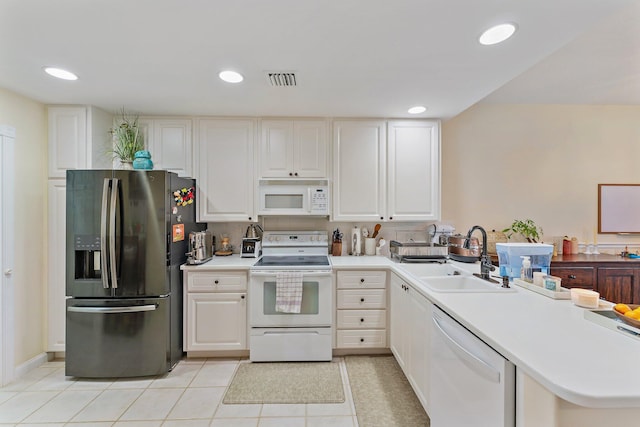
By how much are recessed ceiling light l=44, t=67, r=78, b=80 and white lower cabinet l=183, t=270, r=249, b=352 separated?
5.69 feet

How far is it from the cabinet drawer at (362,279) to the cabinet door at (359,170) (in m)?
0.61

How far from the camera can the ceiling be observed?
1439mm

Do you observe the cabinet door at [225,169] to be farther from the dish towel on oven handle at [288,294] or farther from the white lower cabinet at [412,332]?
the white lower cabinet at [412,332]

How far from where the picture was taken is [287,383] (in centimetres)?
242

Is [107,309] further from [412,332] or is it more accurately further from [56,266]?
[412,332]

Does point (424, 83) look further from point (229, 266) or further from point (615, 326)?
point (229, 266)

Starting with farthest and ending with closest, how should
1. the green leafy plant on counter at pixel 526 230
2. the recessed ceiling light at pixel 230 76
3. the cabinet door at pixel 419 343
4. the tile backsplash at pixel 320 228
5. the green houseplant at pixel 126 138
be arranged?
the tile backsplash at pixel 320 228 < the green leafy plant on counter at pixel 526 230 < the green houseplant at pixel 126 138 < the recessed ceiling light at pixel 230 76 < the cabinet door at pixel 419 343

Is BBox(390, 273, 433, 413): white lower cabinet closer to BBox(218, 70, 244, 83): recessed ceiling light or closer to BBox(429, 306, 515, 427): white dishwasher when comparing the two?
BBox(429, 306, 515, 427): white dishwasher

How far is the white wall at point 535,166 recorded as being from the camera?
3.42 m

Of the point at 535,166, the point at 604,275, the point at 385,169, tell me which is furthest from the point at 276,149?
the point at 604,275

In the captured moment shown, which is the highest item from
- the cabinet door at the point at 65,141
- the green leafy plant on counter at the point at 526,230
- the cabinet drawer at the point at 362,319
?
the cabinet door at the point at 65,141

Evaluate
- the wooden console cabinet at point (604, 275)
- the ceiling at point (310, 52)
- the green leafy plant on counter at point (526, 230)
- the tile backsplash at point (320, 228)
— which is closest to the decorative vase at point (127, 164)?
the ceiling at point (310, 52)

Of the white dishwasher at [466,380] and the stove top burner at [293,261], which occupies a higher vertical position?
the stove top burner at [293,261]

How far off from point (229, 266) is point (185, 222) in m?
0.61
